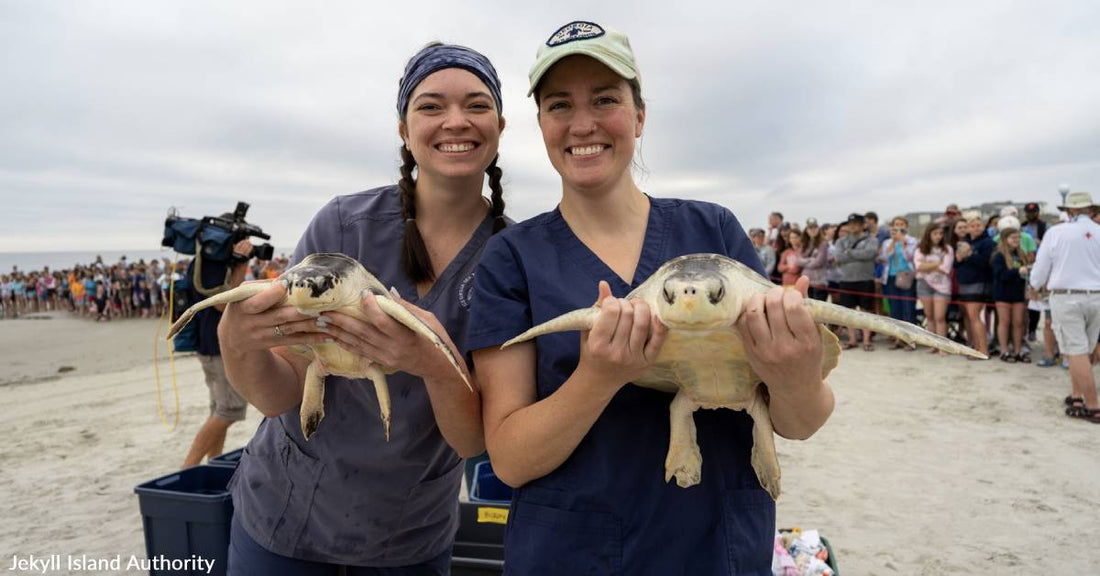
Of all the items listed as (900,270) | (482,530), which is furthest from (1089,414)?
(482,530)

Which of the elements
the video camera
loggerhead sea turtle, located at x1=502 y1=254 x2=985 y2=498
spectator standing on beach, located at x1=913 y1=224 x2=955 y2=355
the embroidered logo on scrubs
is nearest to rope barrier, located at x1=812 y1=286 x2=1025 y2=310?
spectator standing on beach, located at x1=913 y1=224 x2=955 y2=355

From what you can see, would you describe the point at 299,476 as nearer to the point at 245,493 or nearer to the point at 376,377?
the point at 245,493

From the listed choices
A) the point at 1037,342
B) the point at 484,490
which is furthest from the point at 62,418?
the point at 1037,342

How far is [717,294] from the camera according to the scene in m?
1.40

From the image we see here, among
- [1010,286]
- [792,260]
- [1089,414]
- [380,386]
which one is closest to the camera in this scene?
[380,386]

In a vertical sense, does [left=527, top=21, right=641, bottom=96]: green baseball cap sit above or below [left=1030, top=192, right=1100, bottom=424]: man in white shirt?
above

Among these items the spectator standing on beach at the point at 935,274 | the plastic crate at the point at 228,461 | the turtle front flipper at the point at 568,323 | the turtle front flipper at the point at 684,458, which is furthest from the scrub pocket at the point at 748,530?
the spectator standing on beach at the point at 935,274

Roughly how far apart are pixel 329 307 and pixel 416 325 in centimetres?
28

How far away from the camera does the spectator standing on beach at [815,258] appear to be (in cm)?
1093

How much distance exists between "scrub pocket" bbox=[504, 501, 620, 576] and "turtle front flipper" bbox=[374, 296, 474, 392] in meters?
0.42

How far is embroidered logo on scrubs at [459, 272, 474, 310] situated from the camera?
200cm

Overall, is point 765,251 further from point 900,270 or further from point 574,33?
point 574,33

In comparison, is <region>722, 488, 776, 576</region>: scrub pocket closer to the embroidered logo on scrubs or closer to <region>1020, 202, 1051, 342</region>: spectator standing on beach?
the embroidered logo on scrubs

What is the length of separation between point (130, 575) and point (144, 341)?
14842 mm
